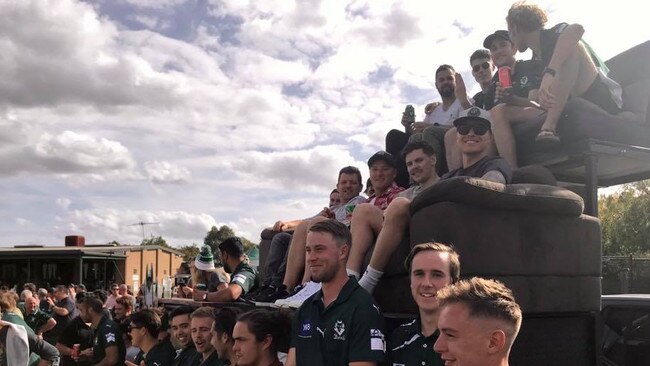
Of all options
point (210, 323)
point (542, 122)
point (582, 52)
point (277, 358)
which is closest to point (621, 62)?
point (582, 52)

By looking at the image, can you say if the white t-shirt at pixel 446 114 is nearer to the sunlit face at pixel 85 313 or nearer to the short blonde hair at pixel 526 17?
the short blonde hair at pixel 526 17

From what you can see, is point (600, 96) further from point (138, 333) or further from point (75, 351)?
point (75, 351)

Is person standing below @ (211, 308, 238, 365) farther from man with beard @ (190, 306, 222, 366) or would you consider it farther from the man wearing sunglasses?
the man wearing sunglasses

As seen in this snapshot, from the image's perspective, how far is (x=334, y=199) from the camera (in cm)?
571

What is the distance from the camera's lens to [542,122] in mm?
3918

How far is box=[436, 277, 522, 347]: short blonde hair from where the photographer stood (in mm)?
1868

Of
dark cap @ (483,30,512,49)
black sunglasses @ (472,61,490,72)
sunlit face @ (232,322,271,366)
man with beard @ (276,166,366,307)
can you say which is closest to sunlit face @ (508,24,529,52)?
dark cap @ (483,30,512,49)

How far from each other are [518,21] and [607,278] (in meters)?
11.1

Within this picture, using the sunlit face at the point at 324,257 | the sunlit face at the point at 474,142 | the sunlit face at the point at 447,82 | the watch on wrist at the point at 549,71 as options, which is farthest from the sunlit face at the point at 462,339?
the sunlit face at the point at 447,82

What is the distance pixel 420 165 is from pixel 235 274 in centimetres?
240

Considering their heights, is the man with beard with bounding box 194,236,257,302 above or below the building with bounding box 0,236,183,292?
above

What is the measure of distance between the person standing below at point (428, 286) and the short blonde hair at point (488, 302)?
0.62 meters

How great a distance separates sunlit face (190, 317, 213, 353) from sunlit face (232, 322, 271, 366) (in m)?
0.89

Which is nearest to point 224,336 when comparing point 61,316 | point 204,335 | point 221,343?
point 221,343
